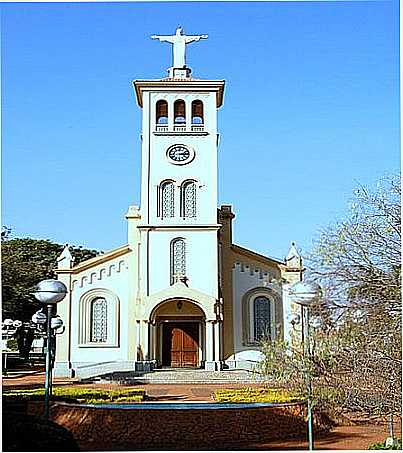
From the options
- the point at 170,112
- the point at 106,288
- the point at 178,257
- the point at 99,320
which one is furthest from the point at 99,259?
the point at 170,112

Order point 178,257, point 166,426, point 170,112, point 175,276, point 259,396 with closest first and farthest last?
point 166,426 → point 259,396 → point 175,276 → point 178,257 → point 170,112

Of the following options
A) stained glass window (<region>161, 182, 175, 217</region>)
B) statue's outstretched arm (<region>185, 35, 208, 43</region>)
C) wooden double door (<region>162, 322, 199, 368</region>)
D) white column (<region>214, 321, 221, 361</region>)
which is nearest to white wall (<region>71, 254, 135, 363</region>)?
wooden double door (<region>162, 322, 199, 368</region>)

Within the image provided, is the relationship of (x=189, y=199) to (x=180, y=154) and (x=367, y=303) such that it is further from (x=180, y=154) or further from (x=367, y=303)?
(x=367, y=303)

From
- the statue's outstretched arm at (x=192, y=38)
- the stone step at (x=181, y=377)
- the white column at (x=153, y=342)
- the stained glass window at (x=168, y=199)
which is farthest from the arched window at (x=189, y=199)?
the stone step at (x=181, y=377)

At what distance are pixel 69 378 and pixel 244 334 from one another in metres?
4.35

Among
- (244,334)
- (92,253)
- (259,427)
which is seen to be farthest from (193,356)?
(92,253)

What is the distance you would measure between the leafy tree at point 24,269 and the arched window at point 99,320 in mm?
1654

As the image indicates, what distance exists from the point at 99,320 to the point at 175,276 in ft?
7.33

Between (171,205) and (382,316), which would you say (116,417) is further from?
(171,205)

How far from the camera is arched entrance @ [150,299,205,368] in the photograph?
17.8m

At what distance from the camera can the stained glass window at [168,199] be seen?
58.7ft

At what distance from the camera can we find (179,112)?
1862 cm

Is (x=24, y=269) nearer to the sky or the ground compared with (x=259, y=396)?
nearer to the sky

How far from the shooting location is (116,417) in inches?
351
